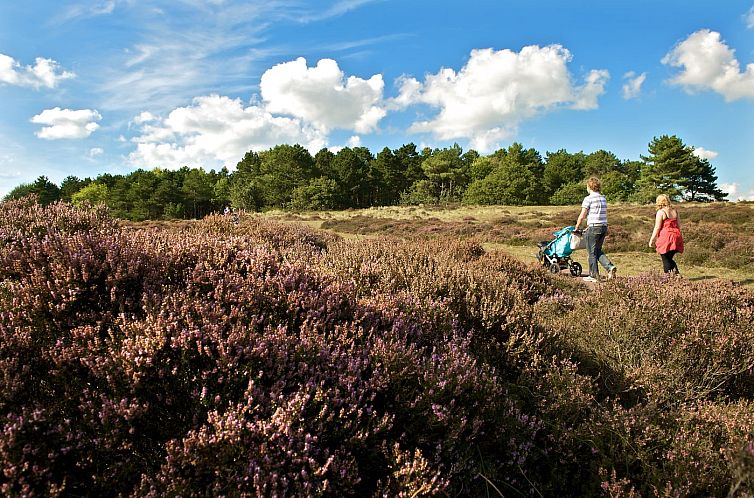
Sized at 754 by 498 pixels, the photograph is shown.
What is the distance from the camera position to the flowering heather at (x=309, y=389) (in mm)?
1752

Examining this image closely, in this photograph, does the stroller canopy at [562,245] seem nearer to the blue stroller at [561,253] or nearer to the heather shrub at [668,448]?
the blue stroller at [561,253]

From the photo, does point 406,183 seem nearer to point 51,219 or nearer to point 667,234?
point 667,234

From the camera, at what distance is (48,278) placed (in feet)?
7.77

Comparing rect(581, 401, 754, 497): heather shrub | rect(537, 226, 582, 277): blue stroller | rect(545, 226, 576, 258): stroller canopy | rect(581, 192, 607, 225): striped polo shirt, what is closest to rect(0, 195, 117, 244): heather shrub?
rect(581, 401, 754, 497): heather shrub

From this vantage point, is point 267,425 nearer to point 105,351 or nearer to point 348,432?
point 348,432

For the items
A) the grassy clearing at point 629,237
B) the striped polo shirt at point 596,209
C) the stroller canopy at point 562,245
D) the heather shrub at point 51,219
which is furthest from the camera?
the grassy clearing at point 629,237

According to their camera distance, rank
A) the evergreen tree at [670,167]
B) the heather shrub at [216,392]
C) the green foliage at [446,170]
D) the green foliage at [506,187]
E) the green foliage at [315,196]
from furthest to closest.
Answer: the green foliage at [446,170] → the green foliage at [506,187] → the green foliage at [315,196] → the evergreen tree at [670,167] → the heather shrub at [216,392]

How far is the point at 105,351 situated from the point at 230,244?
4.94 ft

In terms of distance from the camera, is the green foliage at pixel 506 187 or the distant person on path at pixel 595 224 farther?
the green foliage at pixel 506 187

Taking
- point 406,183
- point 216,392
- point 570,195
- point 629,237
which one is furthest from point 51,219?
point 406,183

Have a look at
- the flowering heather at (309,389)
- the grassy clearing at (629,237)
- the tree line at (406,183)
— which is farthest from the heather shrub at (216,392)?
the tree line at (406,183)

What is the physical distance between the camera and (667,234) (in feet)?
27.3

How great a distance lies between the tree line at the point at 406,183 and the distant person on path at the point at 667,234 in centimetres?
5289

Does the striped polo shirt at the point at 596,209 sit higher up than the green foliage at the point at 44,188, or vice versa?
the green foliage at the point at 44,188
